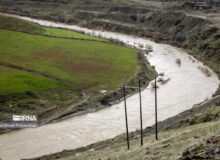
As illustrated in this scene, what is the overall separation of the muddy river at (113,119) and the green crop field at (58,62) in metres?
7.51

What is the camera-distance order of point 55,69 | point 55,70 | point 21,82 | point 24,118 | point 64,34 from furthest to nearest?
point 64,34, point 55,69, point 55,70, point 21,82, point 24,118

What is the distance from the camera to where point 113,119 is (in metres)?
55.7

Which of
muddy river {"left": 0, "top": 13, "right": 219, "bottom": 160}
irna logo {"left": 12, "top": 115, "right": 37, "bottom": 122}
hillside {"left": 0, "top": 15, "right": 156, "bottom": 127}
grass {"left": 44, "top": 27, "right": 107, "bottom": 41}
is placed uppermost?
grass {"left": 44, "top": 27, "right": 107, "bottom": 41}

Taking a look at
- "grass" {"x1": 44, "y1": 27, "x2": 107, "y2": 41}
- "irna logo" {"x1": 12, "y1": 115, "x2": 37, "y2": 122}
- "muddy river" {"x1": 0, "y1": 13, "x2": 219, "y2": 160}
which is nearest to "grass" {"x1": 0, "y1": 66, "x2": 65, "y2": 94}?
"irna logo" {"x1": 12, "y1": 115, "x2": 37, "y2": 122}

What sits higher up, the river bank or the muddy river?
the river bank

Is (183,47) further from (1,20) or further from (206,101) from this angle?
(1,20)

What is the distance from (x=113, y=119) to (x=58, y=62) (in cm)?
2592

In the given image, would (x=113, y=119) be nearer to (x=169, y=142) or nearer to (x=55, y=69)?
(x=55, y=69)

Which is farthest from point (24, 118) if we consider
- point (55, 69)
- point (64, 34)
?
point (64, 34)

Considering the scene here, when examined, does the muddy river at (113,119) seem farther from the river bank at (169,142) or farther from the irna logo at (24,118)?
the river bank at (169,142)

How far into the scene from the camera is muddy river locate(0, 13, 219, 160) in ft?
157

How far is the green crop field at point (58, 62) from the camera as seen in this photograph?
6556 centimetres

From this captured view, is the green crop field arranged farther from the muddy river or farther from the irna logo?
the muddy river

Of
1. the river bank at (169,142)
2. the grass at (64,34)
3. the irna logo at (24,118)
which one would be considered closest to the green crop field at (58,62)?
the grass at (64,34)
